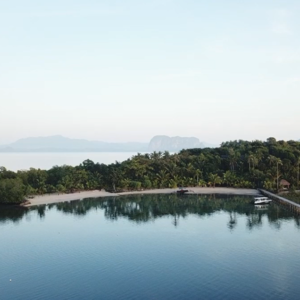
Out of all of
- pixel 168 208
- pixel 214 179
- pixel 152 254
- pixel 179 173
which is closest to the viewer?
pixel 152 254

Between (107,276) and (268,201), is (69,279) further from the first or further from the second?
(268,201)

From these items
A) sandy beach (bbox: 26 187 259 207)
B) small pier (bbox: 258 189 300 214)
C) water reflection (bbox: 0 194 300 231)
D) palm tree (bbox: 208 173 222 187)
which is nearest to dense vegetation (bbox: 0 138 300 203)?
palm tree (bbox: 208 173 222 187)

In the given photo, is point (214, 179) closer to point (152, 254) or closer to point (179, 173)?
point (179, 173)

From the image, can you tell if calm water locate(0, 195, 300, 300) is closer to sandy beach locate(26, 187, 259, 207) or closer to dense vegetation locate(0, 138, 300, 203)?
sandy beach locate(26, 187, 259, 207)

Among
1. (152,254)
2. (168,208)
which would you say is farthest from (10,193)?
(152,254)

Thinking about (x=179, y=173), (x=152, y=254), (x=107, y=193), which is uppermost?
(x=179, y=173)

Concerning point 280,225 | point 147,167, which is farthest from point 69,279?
point 147,167
